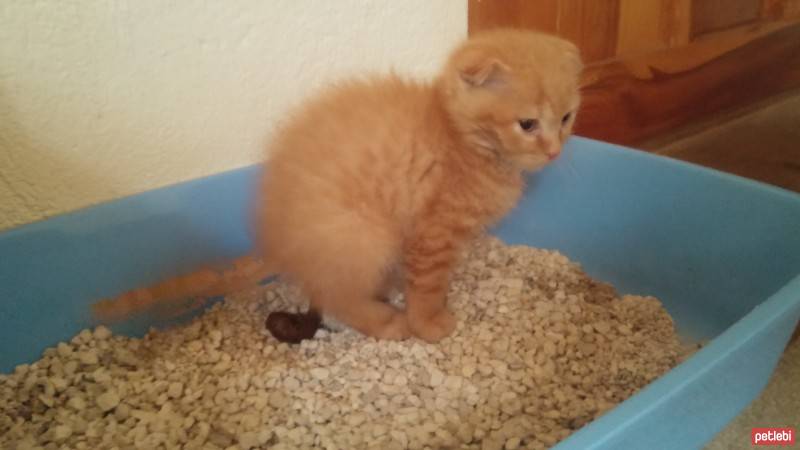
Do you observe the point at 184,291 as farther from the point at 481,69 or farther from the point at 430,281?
the point at 481,69

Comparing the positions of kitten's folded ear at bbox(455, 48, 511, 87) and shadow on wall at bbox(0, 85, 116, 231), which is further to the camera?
shadow on wall at bbox(0, 85, 116, 231)

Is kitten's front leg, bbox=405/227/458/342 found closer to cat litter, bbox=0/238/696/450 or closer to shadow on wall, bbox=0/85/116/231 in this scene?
cat litter, bbox=0/238/696/450

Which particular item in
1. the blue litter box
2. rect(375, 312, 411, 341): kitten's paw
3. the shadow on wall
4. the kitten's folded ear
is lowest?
rect(375, 312, 411, 341): kitten's paw

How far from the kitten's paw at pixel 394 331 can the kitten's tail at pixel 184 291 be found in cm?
25

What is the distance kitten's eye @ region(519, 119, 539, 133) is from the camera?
1005 millimetres

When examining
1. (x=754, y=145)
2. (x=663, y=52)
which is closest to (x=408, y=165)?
(x=663, y=52)

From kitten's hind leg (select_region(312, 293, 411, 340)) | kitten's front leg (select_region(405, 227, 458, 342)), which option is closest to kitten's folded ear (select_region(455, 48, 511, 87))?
kitten's front leg (select_region(405, 227, 458, 342))

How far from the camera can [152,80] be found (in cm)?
122

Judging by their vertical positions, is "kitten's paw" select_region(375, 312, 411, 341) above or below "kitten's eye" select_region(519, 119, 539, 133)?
below

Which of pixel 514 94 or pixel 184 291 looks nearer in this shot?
pixel 514 94

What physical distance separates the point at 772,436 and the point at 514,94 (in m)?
0.76

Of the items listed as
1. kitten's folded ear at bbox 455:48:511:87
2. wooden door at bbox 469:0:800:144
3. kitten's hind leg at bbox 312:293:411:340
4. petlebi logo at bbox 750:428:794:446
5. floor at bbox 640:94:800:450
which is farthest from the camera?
floor at bbox 640:94:800:450

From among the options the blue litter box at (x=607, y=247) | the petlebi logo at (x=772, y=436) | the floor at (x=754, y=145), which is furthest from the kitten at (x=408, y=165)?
the floor at (x=754, y=145)

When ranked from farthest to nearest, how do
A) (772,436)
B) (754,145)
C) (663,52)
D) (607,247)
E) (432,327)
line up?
(754,145) < (663,52) < (607,247) < (432,327) < (772,436)
